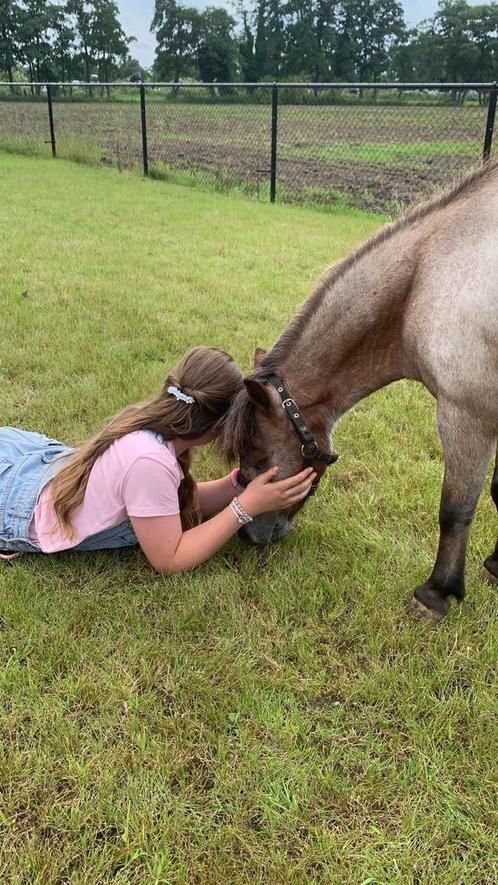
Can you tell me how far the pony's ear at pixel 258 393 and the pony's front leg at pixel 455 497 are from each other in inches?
22.8

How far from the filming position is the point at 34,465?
8.52 ft

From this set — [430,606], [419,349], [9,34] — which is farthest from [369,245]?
[9,34]

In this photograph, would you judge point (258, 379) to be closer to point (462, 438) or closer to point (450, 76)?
point (462, 438)

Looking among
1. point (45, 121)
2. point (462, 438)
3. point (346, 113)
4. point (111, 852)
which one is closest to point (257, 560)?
point (462, 438)

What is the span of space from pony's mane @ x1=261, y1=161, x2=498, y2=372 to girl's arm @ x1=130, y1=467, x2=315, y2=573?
1.43ft

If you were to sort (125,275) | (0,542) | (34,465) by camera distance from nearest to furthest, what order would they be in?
1. (0,542)
2. (34,465)
3. (125,275)

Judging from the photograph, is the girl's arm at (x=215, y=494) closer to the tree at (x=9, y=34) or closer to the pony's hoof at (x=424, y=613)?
the pony's hoof at (x=424, y=613)

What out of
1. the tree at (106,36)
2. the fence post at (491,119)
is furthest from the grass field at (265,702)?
the tree at (106,36)

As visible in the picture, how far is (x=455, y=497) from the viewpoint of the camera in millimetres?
2041

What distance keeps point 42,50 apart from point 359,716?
2971 inches

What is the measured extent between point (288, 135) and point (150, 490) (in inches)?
479

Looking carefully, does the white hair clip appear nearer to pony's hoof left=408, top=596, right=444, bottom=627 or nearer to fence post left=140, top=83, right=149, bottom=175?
pony's hoof left=408, top=596, right=444, bottom=627

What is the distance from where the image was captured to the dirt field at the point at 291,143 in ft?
35.1

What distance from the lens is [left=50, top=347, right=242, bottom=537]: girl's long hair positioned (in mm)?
2186
